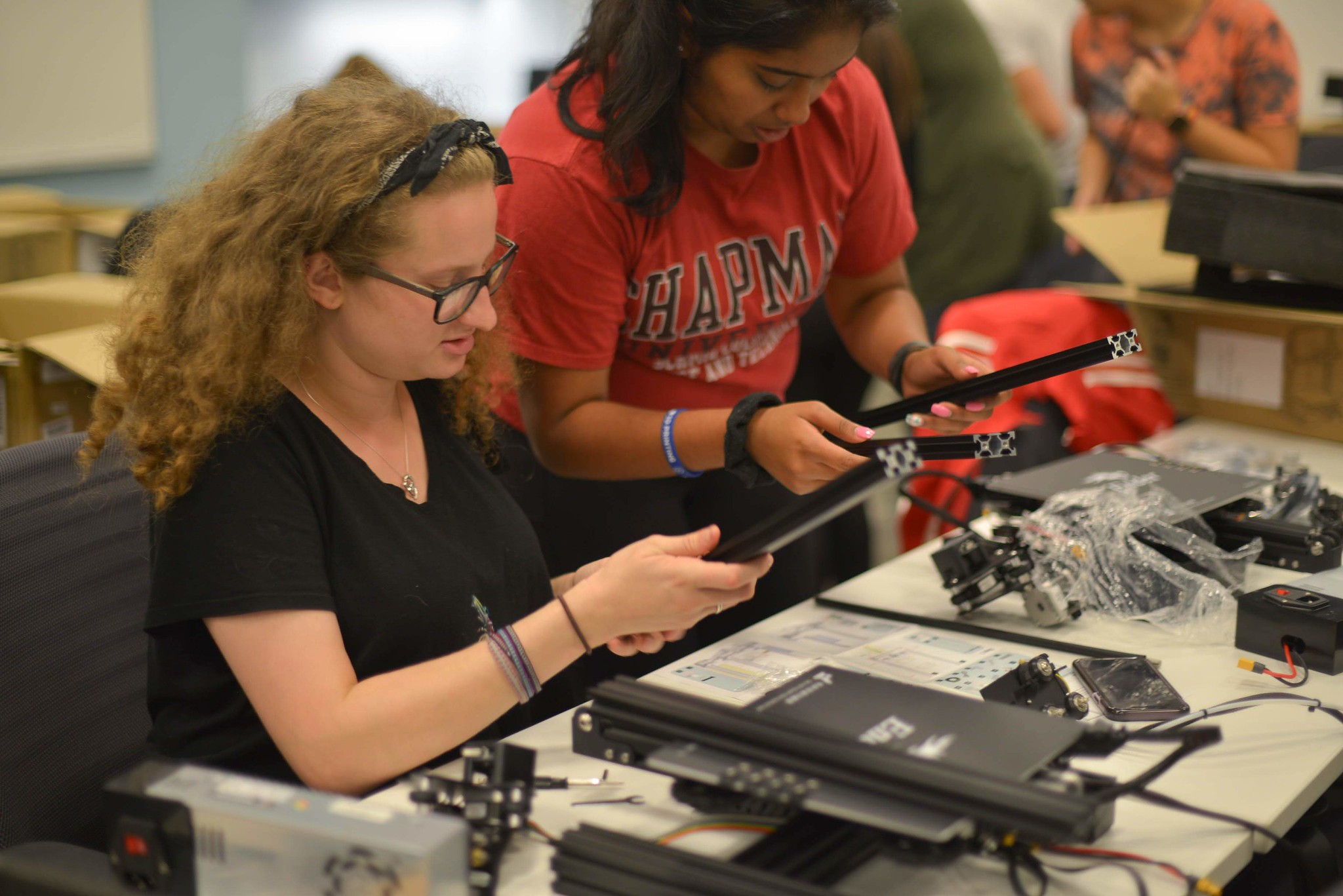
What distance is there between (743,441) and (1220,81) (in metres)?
1.83

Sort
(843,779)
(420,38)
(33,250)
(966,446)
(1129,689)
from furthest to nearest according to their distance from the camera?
(420,38), (33,250), (1129,689), (966,446), (843,779)

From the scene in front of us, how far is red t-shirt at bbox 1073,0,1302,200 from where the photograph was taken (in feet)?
8.54

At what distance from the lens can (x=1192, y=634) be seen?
1361 mm

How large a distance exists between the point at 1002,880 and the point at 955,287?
7.70ft

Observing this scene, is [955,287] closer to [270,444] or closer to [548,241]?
[548,241]

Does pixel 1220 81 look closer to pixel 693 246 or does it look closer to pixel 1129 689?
pixel 693 246

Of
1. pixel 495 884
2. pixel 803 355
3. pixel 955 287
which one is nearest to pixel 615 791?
pixel 495 884

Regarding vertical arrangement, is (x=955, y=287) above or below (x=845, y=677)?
above

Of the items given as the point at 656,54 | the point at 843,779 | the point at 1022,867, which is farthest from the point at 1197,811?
the point at 656,54

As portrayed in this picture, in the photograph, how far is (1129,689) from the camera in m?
1.21

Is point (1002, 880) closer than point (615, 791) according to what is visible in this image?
Yes

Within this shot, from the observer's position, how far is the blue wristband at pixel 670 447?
1460 mm

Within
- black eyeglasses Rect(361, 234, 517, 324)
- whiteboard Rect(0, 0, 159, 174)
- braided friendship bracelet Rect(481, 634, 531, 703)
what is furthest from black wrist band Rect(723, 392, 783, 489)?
whiteboard Rect(0, 0, 159, 174)

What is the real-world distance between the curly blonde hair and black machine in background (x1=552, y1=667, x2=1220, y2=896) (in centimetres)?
43
